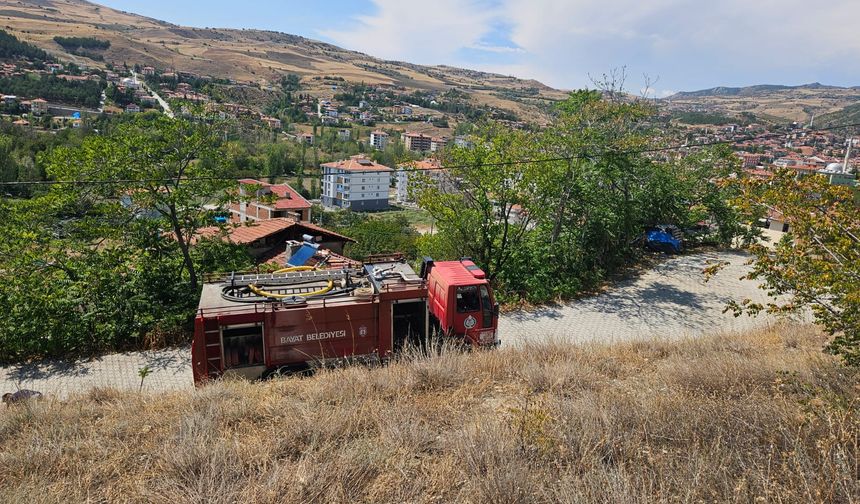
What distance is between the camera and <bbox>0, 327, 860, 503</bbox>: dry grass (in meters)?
3.15

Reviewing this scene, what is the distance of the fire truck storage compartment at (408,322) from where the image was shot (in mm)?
8359

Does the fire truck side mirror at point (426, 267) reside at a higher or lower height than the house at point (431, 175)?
lower

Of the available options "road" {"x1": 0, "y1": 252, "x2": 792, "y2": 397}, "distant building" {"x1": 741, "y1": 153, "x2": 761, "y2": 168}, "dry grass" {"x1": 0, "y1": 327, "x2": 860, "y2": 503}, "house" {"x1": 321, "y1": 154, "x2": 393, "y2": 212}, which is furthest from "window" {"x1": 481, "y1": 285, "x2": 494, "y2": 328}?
"house" {"x1": 321, "y1": 154, "x2": 393, "y2": 212}

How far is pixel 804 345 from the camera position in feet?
25.9

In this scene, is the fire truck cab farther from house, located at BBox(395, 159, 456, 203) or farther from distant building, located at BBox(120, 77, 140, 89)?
distant building, located at BBox(120, 77, 140, 89)

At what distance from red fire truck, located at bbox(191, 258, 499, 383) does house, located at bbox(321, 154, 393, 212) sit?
74258mm

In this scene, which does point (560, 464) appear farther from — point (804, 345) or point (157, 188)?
point (157, 188)

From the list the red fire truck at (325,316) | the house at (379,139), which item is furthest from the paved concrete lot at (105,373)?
the house at (379,139)

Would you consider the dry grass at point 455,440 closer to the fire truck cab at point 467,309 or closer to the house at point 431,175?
the fire truck cab at point 467,309

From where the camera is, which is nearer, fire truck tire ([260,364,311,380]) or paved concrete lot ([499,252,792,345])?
fire truck tire ([260,364,311,380])

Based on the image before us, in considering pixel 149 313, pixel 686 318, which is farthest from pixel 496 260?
pixel 149 313

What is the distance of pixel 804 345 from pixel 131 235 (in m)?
13.7

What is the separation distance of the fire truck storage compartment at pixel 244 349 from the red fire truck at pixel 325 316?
0.05 feet

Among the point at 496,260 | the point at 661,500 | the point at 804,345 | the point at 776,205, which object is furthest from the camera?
the point at 496,260
